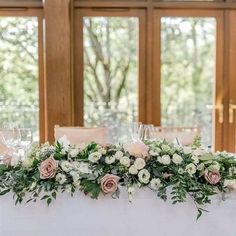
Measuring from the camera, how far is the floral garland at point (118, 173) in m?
1.83

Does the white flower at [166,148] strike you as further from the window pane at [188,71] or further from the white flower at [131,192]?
the window pane at [188,71]

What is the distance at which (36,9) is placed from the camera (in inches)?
187

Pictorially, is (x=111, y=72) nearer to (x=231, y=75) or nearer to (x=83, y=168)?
(x=231, y=75)

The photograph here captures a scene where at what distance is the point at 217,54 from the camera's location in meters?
4.96

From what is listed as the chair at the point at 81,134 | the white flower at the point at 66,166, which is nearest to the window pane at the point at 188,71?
the chair at the point at 81,134

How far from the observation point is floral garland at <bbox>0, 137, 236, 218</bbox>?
183cm

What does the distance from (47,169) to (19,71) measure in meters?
3.26

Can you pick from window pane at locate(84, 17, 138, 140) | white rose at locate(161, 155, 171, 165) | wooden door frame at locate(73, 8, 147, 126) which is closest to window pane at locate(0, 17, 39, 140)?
wooden door frame at locate(73, 8, 147, 126)

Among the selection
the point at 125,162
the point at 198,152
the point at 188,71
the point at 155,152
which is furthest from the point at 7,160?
the point at 188,71

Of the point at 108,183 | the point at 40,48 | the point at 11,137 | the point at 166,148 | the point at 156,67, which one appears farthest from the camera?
the point at 156,67

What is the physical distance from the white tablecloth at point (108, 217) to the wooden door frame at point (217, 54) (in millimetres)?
3153

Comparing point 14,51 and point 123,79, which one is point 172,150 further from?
point 14,51

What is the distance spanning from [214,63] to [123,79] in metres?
1.16

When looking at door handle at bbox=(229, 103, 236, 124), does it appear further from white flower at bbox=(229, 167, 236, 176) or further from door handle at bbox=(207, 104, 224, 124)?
white flower at bbox=(229, 167, 236, 176)
